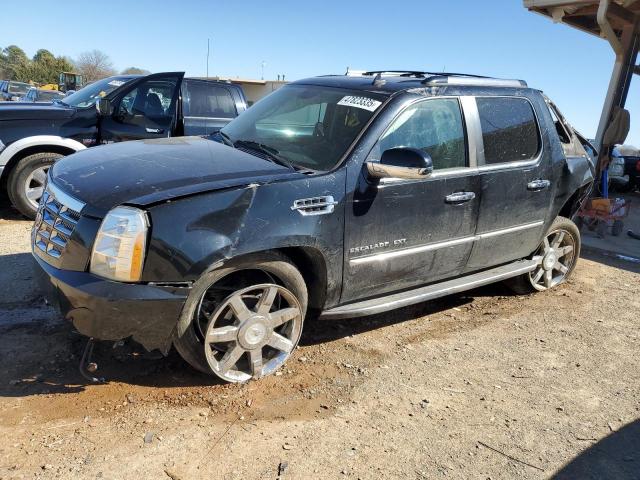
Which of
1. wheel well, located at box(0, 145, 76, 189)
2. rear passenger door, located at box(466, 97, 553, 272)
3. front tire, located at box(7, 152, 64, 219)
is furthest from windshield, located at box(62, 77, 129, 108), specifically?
rear passenger door, located at box(466, 97, 553, 272)

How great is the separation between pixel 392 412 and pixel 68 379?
1943 millimetres

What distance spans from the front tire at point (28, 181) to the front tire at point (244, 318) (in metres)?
4.13

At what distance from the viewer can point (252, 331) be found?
10.4 ft

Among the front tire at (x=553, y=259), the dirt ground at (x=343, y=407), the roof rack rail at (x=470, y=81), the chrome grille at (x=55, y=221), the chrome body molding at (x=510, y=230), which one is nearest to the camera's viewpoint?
the dirt ground at (x=343, y=407)

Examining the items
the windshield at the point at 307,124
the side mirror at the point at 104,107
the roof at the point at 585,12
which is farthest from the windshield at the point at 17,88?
the windshield at the point at 307,124

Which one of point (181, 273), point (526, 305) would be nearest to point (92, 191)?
point (181, 273)

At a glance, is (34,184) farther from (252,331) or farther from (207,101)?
(252,331)

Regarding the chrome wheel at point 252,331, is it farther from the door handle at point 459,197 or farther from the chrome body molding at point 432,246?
the door handle at point 459,197

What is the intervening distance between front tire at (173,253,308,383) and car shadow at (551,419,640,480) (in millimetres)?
1694

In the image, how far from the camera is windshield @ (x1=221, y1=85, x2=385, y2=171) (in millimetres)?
3537

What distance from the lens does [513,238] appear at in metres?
4.51

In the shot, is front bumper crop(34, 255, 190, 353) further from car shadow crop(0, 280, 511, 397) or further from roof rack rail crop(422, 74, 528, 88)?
roof rack rail crop(422, 74, 528, 88)

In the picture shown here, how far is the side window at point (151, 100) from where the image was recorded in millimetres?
7020

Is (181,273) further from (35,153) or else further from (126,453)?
(35,153)
